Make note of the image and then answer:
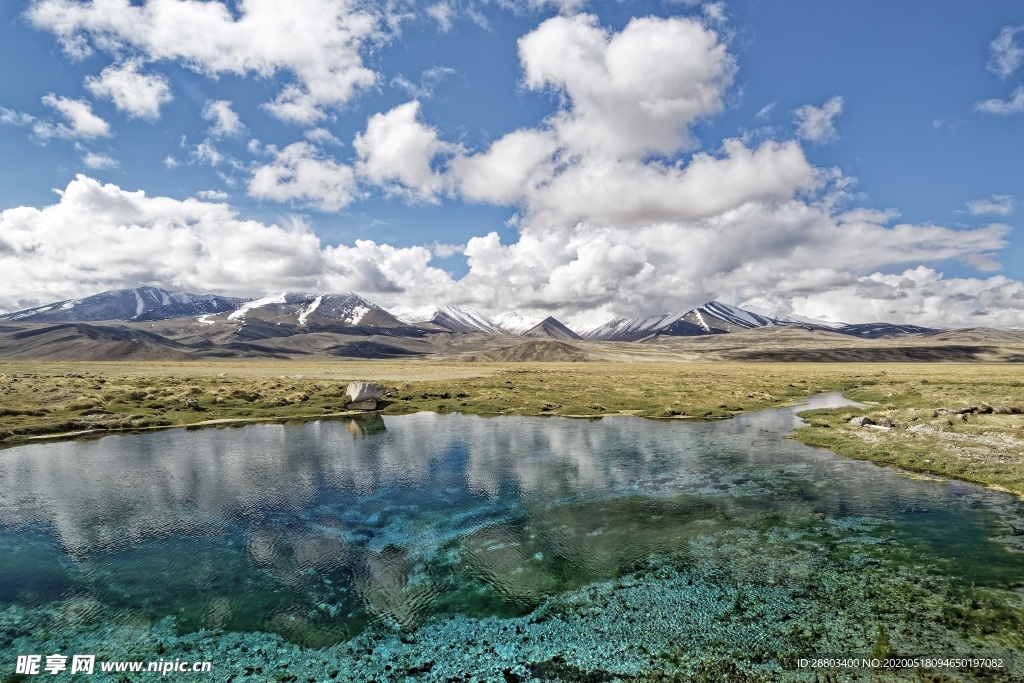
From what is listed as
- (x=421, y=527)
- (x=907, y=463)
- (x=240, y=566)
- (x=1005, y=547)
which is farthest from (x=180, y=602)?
(x=907, y=463)

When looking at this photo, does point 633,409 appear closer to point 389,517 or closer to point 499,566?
point 389,517

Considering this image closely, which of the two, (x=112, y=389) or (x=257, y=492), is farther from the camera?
(x=112, y=389)

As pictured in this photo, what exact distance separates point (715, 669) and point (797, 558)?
410 inches

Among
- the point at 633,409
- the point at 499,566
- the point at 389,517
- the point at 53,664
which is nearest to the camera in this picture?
the point at 53,664

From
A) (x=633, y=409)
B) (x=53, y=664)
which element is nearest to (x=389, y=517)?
(x=53, y=664)

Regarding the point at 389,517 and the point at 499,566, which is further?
the point at 389,517

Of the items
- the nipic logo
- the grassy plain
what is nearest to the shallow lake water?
the nipic logo

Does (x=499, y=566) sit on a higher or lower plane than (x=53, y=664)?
higher

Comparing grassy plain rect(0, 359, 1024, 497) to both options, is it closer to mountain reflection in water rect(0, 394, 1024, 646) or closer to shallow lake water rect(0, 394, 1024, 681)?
mountain reflection in water rect(0, 394, 1024, 646)

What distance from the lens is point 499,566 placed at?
24.0 metres

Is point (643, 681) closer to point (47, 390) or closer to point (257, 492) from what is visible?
point (257, 492)

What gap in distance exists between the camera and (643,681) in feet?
51.5

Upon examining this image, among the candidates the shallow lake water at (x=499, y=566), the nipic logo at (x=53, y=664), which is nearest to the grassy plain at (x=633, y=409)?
the shallow lake water at (x=499, y=566)

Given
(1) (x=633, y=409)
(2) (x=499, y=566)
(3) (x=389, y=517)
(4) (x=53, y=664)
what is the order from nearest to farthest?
(4) (x=53, y=664) → (2) (x=499, y=566) → (3) (x=389, y=517) → (1) (x=633, y=409)
